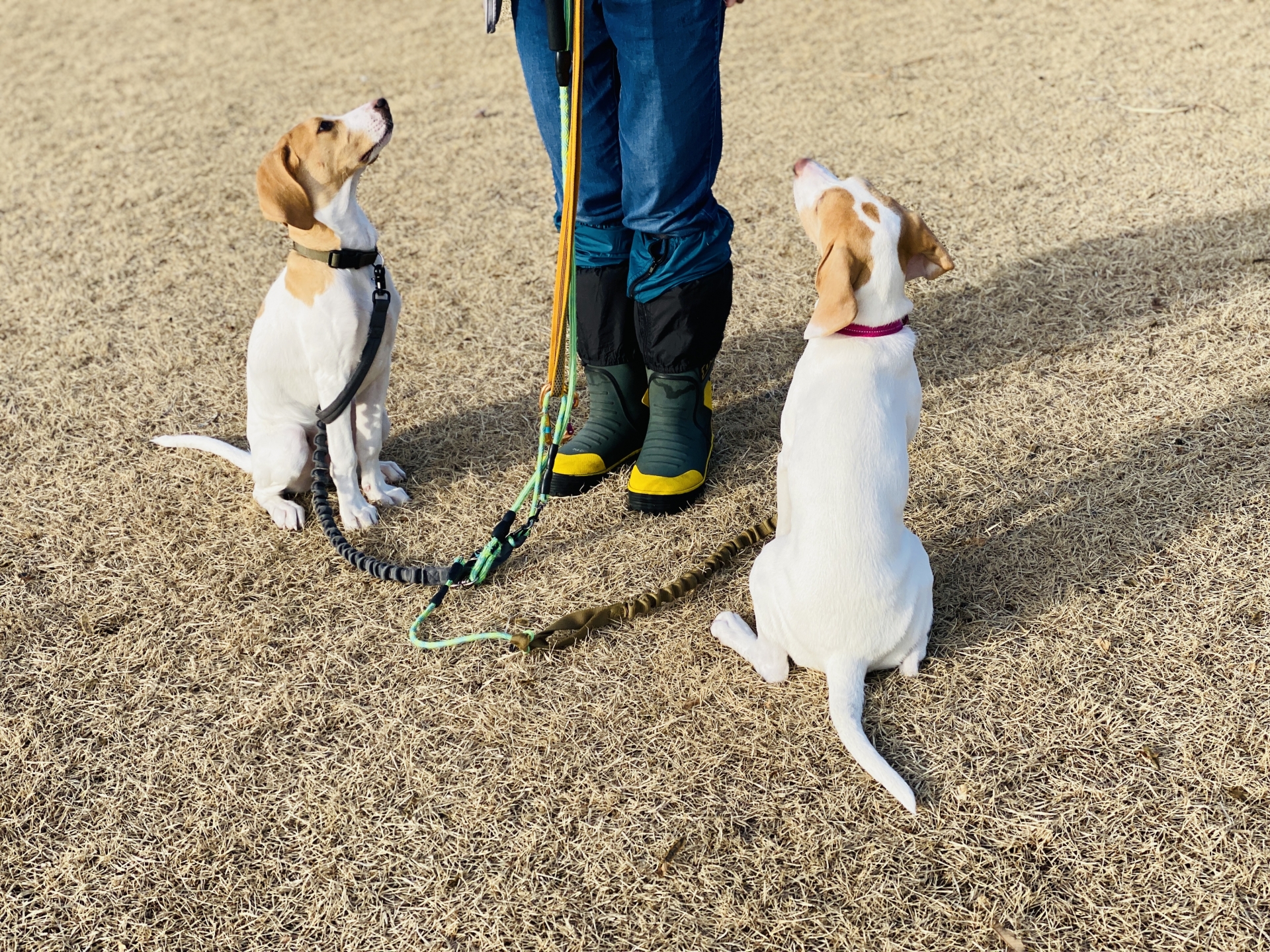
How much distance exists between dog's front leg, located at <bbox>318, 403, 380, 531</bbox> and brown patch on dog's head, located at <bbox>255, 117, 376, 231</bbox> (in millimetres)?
504

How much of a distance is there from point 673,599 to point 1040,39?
5293mm

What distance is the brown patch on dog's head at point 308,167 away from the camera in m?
2.55

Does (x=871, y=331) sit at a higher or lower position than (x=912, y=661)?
higher

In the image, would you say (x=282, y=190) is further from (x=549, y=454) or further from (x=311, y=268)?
(x=549, y=454)

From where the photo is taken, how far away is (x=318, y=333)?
106 inches

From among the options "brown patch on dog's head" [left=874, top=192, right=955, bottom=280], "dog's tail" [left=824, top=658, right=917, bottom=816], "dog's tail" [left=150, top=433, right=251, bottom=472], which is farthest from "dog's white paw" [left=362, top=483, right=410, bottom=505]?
"brown patch on dog's head" [left=874, top=192, right=955, bottom=280]

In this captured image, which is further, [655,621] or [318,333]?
[318,333]

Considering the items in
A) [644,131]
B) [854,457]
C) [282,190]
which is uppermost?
[282,190]

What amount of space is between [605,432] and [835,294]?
1.22 metres

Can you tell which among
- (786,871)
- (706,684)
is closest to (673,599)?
(706,684)

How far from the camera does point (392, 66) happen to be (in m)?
6.93

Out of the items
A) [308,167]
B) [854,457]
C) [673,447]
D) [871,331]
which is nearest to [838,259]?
[871,331]

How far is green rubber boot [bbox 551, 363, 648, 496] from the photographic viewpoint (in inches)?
121

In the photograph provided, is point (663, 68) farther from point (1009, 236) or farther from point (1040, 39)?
point (1040, 39)
